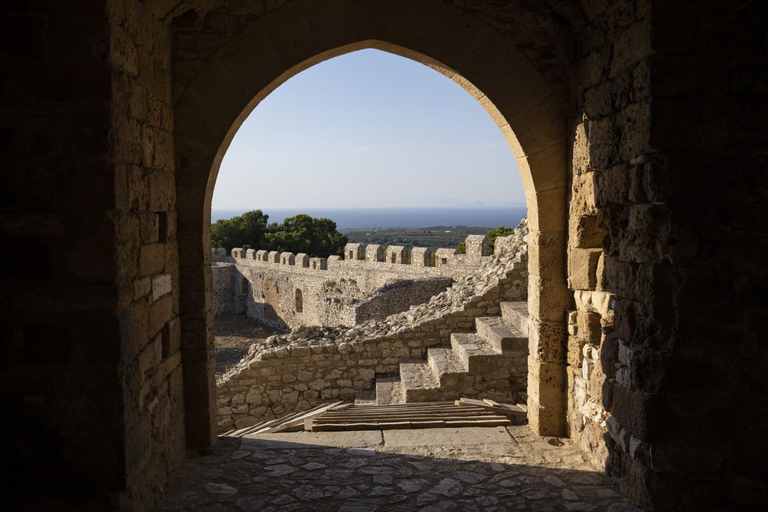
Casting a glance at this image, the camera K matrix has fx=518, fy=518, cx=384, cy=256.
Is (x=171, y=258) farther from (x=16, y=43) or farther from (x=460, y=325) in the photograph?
(x=460, y=325)

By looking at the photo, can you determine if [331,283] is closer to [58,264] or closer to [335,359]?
[335,359]

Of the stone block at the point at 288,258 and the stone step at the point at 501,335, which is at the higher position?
the stone block at the point at 288,258

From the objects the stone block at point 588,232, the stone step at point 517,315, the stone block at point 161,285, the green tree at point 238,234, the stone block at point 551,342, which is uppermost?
the green tree at point 238,234

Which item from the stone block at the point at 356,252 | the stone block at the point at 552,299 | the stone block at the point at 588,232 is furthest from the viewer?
Result: the stone block at the point at 356,252

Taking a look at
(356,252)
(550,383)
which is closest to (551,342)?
(550,383)

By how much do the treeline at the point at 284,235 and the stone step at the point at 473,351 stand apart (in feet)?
101

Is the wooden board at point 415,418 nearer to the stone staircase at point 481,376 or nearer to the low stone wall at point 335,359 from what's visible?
the stone staircase at point 481,376

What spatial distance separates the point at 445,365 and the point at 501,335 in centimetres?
89

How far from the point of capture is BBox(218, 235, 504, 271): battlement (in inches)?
675

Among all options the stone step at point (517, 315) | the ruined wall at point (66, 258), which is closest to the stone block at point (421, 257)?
the stone step at point (517, 315)

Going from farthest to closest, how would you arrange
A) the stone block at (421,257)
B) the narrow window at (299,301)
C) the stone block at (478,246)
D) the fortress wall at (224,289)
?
the fortress wall at (224,289) → the narrow window at (299,301) → the stone block at (421,257) → the stone block at (478,246)

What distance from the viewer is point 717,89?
9.09 ft

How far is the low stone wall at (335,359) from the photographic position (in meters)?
7.96

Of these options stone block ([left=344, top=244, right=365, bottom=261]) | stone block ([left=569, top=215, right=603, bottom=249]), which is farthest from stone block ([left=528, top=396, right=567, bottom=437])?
stone block ([left=344, top=244, right=365, bottom=261])
